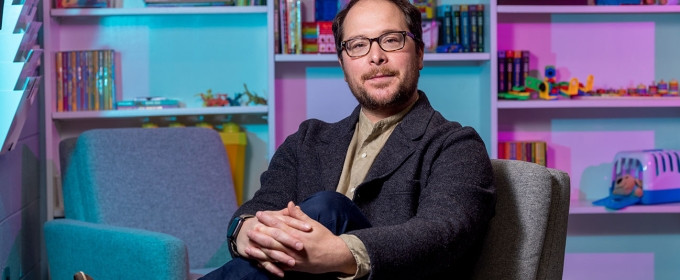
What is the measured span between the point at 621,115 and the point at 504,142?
650mm

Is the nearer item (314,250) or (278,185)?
(314,250)

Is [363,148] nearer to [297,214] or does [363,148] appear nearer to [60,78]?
[297,214]

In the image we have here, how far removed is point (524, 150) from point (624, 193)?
445 mm

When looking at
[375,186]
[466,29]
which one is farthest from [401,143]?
[466,29]

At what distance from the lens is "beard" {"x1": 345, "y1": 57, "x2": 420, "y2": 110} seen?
1783 mm

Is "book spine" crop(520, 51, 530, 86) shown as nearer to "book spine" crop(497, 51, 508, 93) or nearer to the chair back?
"book spine" crop(497, 51, 508, 93)

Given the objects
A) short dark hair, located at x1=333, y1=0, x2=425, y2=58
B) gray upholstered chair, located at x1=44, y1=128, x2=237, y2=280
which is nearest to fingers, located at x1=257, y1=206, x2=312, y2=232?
short dark hair, located at x1=333, y1=0, x2=425, y2=58

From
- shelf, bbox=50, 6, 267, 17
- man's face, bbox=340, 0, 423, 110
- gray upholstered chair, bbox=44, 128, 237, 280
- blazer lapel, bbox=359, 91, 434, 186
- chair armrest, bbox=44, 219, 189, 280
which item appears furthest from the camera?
shelf, bbox=50, 6, 267, 17

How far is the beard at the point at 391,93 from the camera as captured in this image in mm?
1783

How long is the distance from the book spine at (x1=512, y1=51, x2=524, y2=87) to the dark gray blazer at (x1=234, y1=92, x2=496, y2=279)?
1.52 meters

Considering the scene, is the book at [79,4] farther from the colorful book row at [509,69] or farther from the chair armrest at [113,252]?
the colorful book row at [509,69]

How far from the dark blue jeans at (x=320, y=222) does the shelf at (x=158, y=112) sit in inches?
67.8

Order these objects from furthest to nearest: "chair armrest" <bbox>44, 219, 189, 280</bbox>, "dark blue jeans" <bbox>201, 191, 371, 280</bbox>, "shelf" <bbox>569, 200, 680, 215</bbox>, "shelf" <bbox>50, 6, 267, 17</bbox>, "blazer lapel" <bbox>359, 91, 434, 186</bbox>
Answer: "shelf" <bbox>569, 200, 680, 215</bbox>, "shelf" <bbox>50, 6, 267, 17</bbox>, "chair armrest" <bbox>44, 219, 189, 280</bbox>, "blazer lapel" <bbox>359, 91, 434, 186</bbox>, "dark blue jeans" <bbox>201, 191, 371, 280</bbox>

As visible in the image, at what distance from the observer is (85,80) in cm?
317
